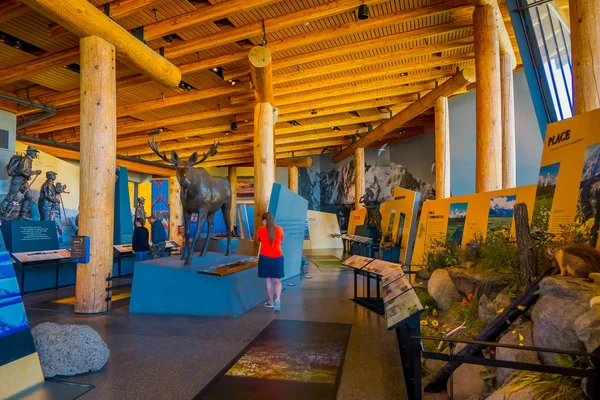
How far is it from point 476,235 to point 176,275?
3.96 m

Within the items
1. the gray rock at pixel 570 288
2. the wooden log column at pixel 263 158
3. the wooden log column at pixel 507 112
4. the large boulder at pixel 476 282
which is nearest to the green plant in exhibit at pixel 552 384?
the gray rock at pixel 570 288

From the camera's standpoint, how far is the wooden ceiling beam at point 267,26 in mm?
6387

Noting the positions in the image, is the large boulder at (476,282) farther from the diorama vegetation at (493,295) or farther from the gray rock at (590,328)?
the gray rock at (590,328)

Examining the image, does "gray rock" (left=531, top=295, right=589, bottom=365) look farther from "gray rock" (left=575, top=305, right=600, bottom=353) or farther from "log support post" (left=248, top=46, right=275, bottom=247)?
"log support post" (left=248, top=46, right=275, bottom=247)

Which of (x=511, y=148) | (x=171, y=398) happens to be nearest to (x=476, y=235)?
(x=171, y=398)

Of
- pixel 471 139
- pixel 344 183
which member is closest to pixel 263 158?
pixel 471 139

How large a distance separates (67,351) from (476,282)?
3721mm

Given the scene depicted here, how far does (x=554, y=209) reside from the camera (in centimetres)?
326

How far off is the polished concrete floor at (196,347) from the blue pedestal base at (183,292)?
0.58 feet

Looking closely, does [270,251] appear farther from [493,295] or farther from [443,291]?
[493,295]

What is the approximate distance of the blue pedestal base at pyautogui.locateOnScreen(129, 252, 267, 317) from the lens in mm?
4953

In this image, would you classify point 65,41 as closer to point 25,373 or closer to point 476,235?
point 25,373

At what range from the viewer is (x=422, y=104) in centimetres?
1086

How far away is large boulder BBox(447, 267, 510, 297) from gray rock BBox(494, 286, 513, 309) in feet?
0.62
